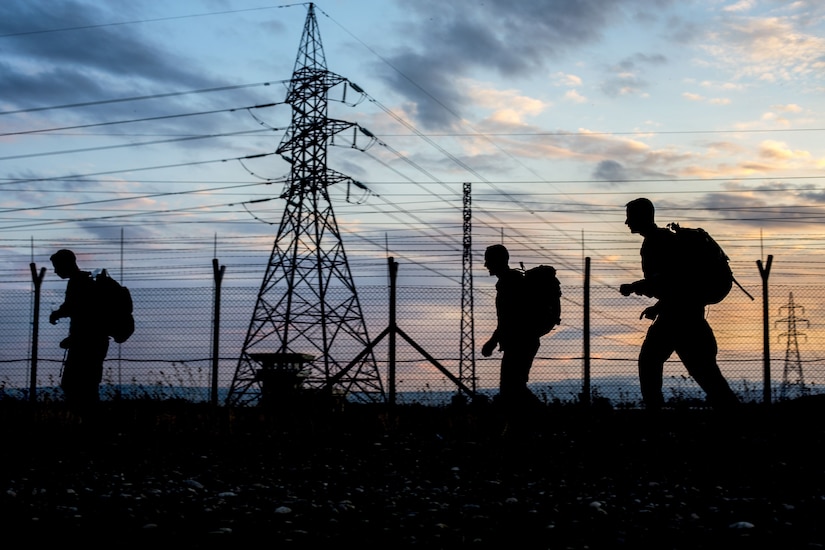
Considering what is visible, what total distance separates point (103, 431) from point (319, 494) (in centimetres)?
412

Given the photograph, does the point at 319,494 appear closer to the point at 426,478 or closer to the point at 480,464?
the point at 426,478

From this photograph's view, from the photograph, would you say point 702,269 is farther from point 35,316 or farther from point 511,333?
point 35,316

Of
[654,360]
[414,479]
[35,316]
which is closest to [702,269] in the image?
[654,360]

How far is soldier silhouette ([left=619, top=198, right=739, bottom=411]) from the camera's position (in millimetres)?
7625

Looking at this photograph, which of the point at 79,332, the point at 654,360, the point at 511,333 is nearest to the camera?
the point at 654,360

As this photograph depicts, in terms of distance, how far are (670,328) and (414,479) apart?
2.41 meters

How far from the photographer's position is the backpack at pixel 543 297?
8.54 meters

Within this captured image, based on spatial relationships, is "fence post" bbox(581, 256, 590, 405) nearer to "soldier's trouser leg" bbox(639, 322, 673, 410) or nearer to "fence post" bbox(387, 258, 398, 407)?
"fence post" bbox(387, 258, 398, 407)

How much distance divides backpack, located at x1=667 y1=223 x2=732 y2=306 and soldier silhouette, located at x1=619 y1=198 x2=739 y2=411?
0.13 ft

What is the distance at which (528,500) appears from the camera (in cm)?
638

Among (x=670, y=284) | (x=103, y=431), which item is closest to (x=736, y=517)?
(x=670, y=284)

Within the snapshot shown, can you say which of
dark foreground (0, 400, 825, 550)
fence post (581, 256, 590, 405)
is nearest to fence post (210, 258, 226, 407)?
dark foreground (0, 400, 825, 550)

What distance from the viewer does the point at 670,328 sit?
25.2ft

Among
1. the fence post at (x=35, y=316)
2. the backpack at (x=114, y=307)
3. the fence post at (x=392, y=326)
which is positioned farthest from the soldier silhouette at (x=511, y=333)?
the fence post at (x=35, y=316)
